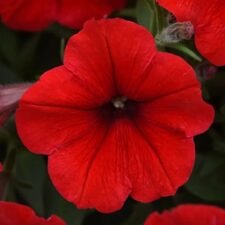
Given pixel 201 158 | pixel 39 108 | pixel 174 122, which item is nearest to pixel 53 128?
pixel 39 108

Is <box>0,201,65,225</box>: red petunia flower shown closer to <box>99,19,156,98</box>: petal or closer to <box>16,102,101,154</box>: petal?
<box>16,102,101,154</box>: petal

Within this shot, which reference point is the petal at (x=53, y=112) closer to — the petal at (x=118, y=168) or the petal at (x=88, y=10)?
the petal at (x=118, y=168)

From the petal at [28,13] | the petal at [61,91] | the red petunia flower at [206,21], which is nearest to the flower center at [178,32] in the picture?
the red petunia flower at [206,21]

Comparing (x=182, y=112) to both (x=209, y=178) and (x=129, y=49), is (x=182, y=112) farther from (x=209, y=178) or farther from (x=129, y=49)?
(x=209, y=178)

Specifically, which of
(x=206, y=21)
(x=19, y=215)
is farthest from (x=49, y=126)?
(x=206, y=21)

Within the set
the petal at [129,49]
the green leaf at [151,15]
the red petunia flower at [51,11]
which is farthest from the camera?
the red petunia flower at [51,11]

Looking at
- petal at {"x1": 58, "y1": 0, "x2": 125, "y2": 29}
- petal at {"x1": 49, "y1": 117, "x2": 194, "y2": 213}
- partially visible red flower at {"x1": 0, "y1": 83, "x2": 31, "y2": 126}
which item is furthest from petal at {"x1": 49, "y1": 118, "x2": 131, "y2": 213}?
petal at {"x1": 58, "y1": 0, "x2": 125, "y2": 29}
